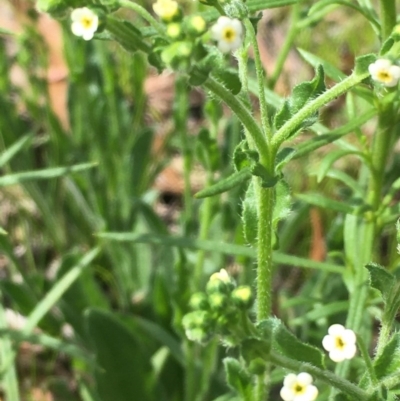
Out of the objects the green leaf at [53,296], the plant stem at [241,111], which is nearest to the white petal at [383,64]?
the plant stem at [241,111]

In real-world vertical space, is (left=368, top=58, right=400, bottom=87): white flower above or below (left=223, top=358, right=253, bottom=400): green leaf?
above

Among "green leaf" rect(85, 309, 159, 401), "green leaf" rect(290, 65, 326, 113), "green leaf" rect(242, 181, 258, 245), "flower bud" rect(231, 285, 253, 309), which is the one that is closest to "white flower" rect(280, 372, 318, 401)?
"flower bud" rect(231, 285, 253, 309)

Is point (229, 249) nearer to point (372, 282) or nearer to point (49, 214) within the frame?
point (372, 282)

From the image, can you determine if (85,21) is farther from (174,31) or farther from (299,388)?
→ (299,388)

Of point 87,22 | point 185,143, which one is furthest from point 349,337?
point 185,143

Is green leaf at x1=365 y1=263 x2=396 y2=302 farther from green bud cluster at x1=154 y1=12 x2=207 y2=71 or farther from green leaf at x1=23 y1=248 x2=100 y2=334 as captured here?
green leaf at x1=23 y1=248 x2=100 y2=334
